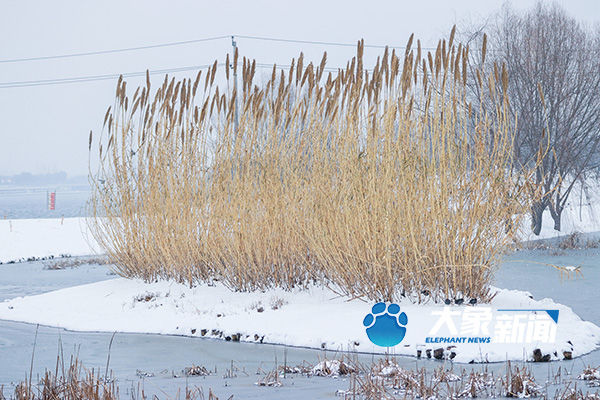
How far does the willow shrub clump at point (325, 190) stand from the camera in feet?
23.5

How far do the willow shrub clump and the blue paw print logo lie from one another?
0.14 m

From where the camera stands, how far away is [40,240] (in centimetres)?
2073

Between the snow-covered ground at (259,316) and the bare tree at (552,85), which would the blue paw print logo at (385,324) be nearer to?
the snow-covered ground at (259,316)

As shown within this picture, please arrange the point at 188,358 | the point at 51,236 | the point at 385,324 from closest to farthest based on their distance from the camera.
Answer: the point at 188,358, the point at 385,324, the point at 51,236

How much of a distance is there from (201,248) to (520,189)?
Answer: 3.75 meters

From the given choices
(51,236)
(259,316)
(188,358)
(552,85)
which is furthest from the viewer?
(51,236)

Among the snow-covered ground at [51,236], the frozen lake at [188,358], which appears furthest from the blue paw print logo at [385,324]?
the snow-covered ground at [51,236]

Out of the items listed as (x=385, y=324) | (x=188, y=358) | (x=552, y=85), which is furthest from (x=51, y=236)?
(x=385, y=324)

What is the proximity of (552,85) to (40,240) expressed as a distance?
14061 millimetres

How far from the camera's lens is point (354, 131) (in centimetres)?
770

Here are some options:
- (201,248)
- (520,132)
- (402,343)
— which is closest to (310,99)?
(201,248)

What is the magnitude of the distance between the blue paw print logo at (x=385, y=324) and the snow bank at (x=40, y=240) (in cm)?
1169

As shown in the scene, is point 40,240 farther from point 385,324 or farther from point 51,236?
point 385,324

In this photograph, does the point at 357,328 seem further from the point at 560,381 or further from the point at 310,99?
the point at 310,99
